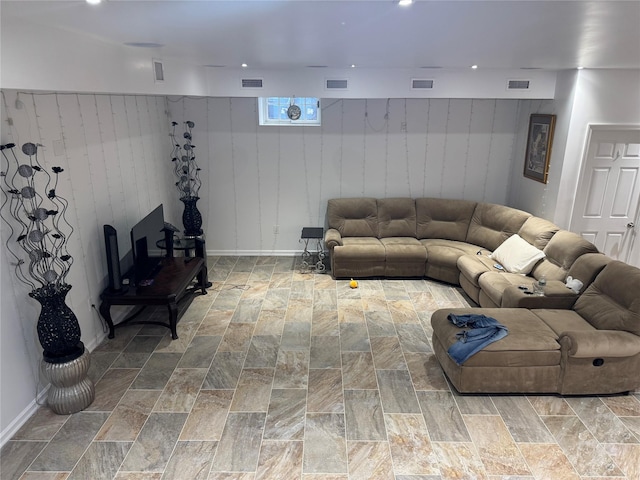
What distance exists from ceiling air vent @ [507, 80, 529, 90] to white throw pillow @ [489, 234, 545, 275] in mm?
1746

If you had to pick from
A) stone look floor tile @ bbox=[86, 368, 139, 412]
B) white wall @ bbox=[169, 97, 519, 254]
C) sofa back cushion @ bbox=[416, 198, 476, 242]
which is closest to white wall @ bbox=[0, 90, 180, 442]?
stone look floor tile @ bbox=[86, 368, 139, 412]

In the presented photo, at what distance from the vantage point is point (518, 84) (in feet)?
17.0

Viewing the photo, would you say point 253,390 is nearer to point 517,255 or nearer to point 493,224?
point 517,255

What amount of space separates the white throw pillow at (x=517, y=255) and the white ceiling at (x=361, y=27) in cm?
201

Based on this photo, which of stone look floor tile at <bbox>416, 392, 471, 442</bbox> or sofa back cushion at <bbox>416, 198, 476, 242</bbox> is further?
sofa back cushion at <bbox>416, 198, 476, 242</bbox>

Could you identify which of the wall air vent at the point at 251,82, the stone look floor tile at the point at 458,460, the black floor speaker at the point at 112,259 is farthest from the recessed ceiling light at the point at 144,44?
the stone look floor tile at the point at 458,460

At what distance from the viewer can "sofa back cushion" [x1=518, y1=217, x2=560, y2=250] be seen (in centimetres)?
487

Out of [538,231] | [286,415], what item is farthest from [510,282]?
[286,415]

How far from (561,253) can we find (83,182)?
4683 mm

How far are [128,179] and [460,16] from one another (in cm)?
398

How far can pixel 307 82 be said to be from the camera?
5.16 metres

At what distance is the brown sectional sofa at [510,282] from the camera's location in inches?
135

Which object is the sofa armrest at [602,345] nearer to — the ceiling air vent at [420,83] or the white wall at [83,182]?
the ceiling air vent at [420,83]

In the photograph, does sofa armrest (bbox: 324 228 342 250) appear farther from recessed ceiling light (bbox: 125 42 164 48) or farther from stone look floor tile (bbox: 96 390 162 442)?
recessed ceiling light (bbox: 125 42 164 48)
